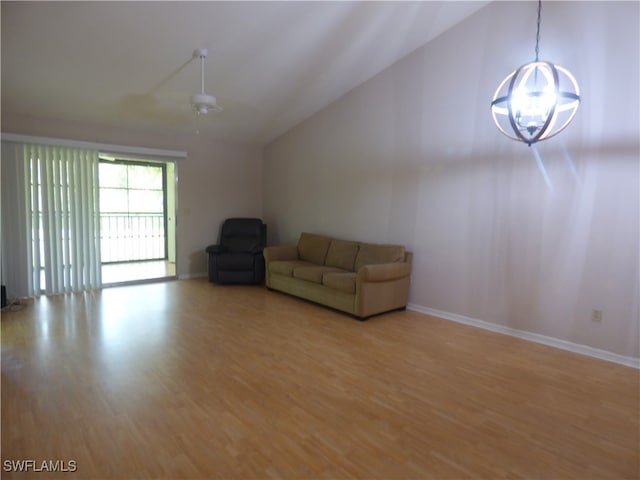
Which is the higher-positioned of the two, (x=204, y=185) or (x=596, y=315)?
(x=204, y=185)

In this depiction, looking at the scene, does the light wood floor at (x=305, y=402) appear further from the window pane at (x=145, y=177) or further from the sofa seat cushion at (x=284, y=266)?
the window pane at (x=145, y=177)

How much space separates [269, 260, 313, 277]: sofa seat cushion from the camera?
16.4 feet

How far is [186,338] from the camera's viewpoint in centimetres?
344

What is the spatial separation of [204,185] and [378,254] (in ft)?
10.9

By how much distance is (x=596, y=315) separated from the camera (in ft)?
10.4

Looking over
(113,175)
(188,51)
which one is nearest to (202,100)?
(188,51)

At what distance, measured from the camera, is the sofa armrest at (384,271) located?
13.0 feet

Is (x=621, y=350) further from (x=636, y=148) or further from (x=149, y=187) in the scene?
(x=149, y=187)

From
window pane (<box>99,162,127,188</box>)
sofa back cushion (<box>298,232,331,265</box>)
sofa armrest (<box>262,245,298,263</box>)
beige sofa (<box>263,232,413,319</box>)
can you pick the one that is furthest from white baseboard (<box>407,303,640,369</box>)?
window pane (<box>99,162,127,188</box>)

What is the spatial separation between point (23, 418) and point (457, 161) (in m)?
4.17

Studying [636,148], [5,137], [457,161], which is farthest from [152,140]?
[636,148]

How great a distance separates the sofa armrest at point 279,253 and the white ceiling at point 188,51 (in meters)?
2.03

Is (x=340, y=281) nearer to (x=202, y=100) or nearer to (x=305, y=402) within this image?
(x=305, y=402)

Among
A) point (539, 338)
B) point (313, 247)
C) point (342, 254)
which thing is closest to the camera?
point (539, 338)
